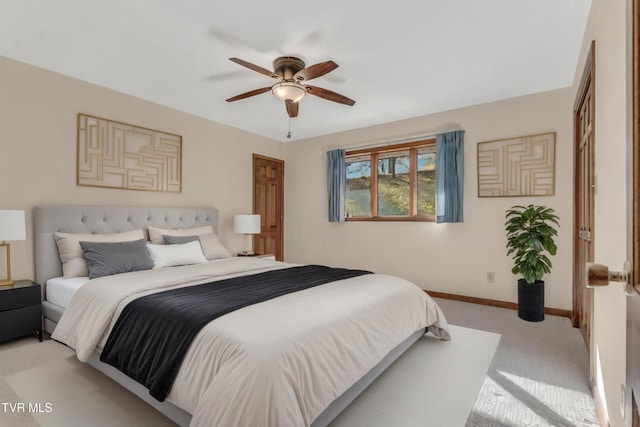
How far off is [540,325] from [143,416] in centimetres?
356

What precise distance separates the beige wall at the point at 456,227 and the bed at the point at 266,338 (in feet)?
5.33

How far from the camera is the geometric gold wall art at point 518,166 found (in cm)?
364

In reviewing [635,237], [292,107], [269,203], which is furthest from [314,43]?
[269,203]

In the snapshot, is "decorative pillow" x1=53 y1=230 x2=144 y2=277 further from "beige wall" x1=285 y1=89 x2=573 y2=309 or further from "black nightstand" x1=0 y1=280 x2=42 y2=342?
"beige wall" x1=285 y1=89 x2=573 y2=309

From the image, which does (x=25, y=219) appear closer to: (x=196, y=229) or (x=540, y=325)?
(x=196, y=229)

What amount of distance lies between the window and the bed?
2148 mm

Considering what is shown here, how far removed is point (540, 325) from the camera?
10.8ft

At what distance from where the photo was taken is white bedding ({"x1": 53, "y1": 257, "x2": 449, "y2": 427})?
131 centimetres

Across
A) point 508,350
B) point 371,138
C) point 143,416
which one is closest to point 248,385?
point 143,416

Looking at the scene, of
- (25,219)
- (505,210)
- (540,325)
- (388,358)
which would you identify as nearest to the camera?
(388,358)

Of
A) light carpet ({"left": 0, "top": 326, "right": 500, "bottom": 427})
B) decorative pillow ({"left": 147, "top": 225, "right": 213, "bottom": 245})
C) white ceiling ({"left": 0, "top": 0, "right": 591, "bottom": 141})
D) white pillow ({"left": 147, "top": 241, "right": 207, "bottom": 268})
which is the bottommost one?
light carpet ({"left": 0, "top": 326, "right": 500, "bottom": 427})

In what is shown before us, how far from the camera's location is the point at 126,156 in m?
3.75

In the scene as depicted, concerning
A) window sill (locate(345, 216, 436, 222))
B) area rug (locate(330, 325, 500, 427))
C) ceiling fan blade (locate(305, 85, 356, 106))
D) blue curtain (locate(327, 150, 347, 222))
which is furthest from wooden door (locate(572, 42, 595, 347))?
blue curtain (locate(327, 150, 347, 222))

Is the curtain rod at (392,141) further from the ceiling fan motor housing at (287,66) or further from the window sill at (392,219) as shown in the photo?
the ceiling fan motor housing at (287,66)
